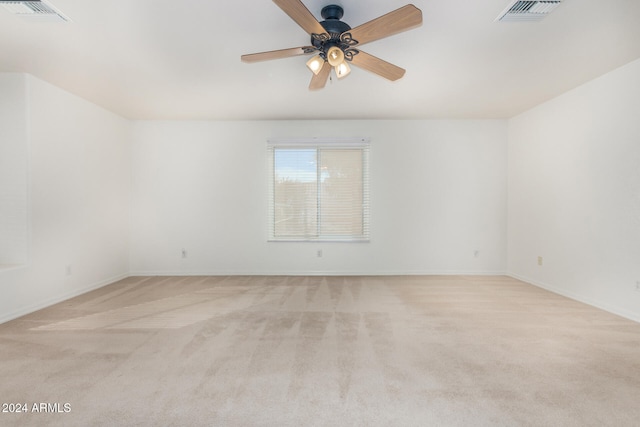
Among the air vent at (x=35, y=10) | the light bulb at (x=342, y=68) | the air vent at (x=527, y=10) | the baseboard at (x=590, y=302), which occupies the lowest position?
the baseboard at (x=590, y=302)

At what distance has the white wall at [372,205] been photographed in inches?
195

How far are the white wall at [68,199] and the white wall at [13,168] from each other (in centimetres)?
4

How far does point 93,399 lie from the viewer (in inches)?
68.6

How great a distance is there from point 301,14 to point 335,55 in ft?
1.32

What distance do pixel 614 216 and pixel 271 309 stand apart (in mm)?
4056

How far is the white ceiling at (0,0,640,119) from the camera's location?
2.17 metres

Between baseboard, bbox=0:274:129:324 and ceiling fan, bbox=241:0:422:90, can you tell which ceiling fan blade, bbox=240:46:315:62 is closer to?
ceiling fan, bbox=241:0:422:90

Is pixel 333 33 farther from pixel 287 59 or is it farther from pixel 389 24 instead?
pixel 287 59

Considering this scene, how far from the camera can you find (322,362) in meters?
2.15

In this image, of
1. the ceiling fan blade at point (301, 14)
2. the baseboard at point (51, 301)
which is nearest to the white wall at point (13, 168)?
the baseboard at point (51, 301)

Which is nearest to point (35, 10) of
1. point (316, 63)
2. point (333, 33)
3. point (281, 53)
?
point (281, 53)

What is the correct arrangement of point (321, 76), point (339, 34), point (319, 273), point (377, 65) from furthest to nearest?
point (319, 273) < point (321, 76) < point (377, 65) < point (339, 34)

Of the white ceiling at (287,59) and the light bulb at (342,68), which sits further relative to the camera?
the light bulb at (342,68)

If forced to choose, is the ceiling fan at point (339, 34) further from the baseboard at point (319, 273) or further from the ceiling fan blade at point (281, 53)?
the baseboard at point (319, 273)
